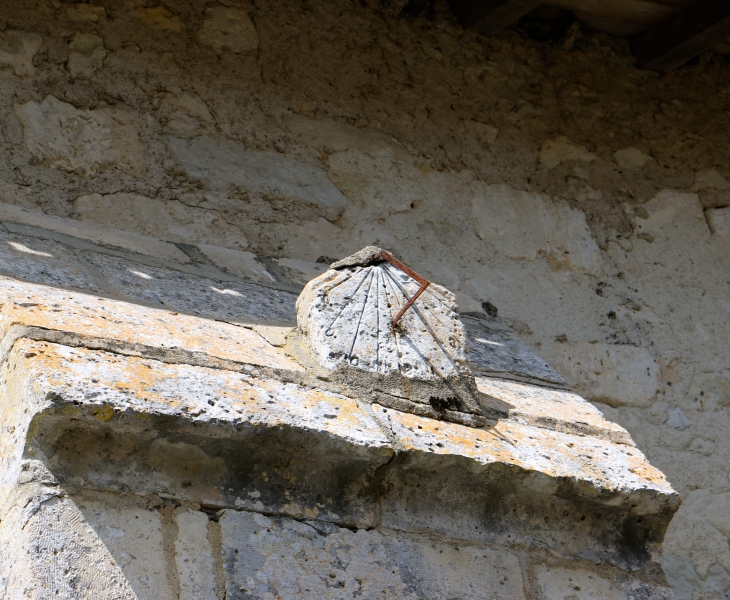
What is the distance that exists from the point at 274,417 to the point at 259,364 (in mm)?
174

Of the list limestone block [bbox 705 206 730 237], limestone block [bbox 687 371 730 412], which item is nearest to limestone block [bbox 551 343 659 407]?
limestone block [bbox 687 371 730 412]

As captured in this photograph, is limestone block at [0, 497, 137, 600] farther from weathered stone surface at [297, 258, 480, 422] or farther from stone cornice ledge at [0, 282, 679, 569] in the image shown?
weathered stone surface at [297, 258, 480, 422]

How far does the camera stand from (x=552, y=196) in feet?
10.2

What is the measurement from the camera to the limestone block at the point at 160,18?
2.75 m

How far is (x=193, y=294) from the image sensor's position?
185 cm

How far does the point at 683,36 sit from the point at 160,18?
69.7 inches

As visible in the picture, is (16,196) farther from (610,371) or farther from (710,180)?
(710,180)

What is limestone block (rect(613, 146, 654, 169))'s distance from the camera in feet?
10.5

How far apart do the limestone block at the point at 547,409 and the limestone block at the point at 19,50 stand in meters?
1.62

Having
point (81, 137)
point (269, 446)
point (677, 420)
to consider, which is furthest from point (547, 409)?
point (81, 137)

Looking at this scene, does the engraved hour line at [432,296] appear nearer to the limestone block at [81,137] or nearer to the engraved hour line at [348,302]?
the engraved hour line at [348,302]

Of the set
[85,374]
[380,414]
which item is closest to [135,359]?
[85,374]

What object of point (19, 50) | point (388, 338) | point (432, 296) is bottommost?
point (388, 338)

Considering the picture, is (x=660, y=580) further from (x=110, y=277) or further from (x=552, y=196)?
(x=552, y=196)
